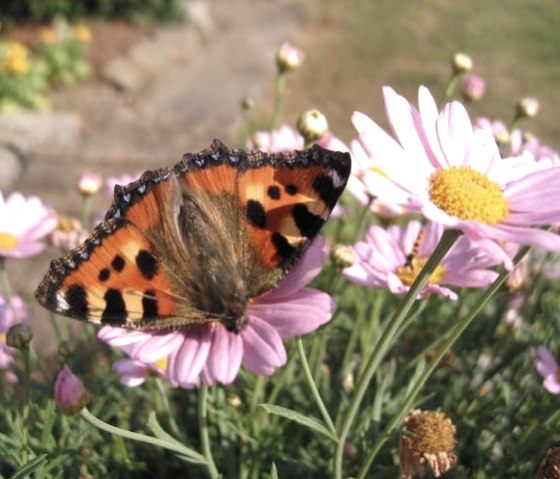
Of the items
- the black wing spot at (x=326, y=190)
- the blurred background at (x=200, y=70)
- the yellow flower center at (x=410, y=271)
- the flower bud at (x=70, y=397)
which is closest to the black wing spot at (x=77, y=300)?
the flower bud at (x=70, y=397)

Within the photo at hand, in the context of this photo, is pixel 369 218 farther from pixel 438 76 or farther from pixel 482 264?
pixel 438 76

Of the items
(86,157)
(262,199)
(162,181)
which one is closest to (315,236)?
(262,199)

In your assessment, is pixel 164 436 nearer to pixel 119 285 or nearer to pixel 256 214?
pixel 119 285

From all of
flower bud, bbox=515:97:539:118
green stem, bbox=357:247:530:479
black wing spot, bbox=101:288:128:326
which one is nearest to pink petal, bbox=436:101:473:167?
green stem, bbox=357:247:530:479

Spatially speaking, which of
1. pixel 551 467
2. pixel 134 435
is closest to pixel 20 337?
pixel 134 435

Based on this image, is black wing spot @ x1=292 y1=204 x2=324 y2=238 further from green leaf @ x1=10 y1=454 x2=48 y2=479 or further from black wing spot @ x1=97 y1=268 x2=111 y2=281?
green leaf @ x1=10 y1=454 x2=48 y2=479
